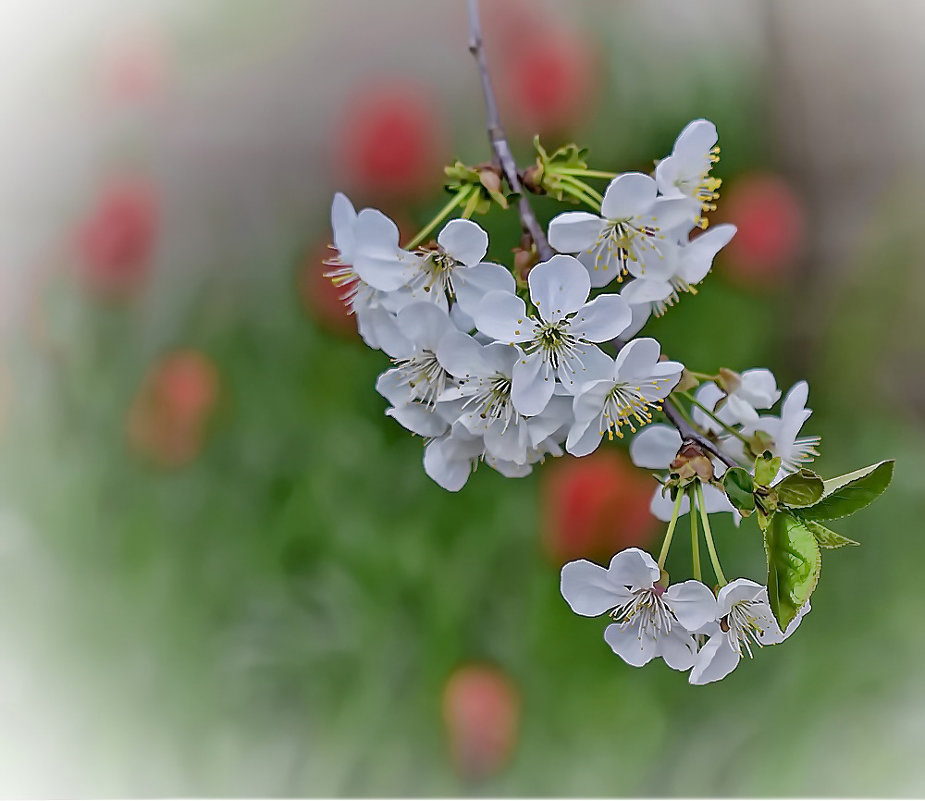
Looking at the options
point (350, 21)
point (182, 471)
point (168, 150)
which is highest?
point (350, 21)

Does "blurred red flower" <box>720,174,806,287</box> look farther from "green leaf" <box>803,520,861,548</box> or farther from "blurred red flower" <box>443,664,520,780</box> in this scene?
"green leaf" <box>803,520,861,548</box>

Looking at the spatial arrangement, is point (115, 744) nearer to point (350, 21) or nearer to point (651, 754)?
point (651, 754)

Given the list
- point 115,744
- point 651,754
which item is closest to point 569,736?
point 651,754

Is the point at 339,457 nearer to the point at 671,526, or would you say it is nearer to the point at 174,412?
the point at 174,412

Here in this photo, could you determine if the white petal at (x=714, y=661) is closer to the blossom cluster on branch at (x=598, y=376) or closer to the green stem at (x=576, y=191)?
the blossom cluster on branch at (x=598, y=376)

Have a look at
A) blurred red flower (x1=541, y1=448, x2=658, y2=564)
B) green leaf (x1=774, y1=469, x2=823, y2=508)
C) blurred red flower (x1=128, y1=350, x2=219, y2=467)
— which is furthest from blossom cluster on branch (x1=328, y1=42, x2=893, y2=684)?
blurred red flower (x1=128, y1=350, x2=219, y2=467)

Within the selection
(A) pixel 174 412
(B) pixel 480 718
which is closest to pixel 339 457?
(A) pixel 174 412
